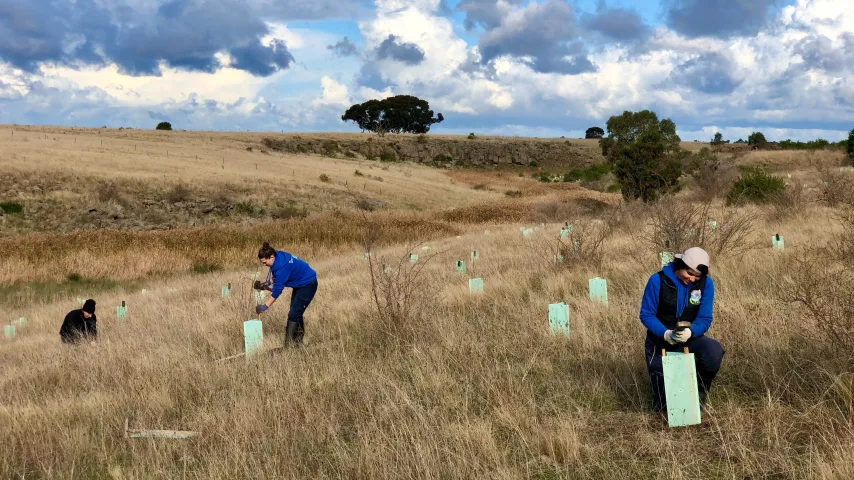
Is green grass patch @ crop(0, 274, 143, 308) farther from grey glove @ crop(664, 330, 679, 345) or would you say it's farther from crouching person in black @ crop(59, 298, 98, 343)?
grey glove @ crop(664, 330, 679, 345)

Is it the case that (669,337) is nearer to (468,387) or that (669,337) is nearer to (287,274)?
(468,387)

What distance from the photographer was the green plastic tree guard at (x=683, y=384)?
11.4 feet

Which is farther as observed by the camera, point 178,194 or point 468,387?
point 178,194

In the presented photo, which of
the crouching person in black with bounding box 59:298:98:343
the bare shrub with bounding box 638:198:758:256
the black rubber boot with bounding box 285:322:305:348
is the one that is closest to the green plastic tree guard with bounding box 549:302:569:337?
the black rubber boot with bounding box 285:322:305:348

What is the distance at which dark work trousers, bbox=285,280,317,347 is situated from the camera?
6.95m

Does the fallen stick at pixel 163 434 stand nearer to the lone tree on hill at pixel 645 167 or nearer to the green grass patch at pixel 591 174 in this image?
the lone tree on hill at pixel 645 167

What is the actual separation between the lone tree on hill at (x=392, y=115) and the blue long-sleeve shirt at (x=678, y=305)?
93.5m

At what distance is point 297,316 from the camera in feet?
23.2

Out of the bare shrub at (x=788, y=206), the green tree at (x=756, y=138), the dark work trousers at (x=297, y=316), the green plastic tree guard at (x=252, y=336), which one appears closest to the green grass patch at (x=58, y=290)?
the dark work trousers at (x=297, y=316)

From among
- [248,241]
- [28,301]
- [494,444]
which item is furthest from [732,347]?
[248,241]

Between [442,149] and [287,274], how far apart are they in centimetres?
7222

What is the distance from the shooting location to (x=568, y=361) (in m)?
5.04

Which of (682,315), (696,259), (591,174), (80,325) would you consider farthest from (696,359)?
(591,174)

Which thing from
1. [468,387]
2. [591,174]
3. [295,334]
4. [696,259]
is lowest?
[295,334]
